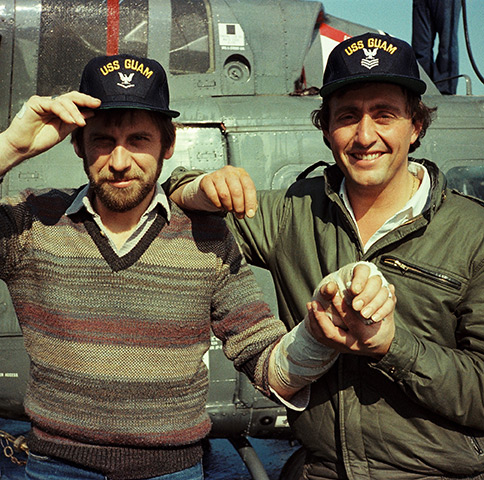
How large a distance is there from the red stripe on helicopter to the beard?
2880 mm

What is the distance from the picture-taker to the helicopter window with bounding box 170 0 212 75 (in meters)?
4.89

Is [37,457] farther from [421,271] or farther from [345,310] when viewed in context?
[421,271]

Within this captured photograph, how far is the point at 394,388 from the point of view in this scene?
2.20 metres

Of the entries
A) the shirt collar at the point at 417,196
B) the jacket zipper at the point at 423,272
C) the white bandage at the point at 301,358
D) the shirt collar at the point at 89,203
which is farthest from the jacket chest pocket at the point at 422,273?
the shirt collar at the point at 89,203

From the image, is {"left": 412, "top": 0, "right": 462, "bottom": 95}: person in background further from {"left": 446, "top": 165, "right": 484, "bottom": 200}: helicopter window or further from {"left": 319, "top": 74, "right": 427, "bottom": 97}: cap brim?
{"left": 319, "top": 74, "right": 427, "bottom": 97}: cap brim

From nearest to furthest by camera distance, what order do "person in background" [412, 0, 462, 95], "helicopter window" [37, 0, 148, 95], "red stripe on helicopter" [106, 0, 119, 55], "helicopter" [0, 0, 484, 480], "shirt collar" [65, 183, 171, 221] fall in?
"shirt collar" [65, 183, 171, 221], "helicopter" [0, 0, 484, 480], "helicopter window" [37, 0, 148, 95], "red stripe on helicopter" [106, 0, 119, 55], "person in background" [412, 0, 462, 95]

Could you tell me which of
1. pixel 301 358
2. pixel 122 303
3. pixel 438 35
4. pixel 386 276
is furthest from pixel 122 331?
pixel 438 35

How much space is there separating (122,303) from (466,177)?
133 inches

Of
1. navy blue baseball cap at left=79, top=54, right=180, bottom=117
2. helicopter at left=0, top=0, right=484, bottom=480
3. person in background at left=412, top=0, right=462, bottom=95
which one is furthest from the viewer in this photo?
person in background at left=412, top=0, right=462, bottom=95

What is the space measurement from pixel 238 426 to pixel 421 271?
255cm

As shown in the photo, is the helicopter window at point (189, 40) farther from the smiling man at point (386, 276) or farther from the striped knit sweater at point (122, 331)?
the striped knit sweater at point (122, 331)

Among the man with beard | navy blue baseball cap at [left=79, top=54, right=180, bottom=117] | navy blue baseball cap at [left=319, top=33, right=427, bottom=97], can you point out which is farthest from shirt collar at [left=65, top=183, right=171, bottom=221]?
navy blue baseball cap at [left=319, top=33, right=427, bottom=97]

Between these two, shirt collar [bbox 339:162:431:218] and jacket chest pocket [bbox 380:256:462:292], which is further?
shirt collar [bbox 339:162:431:218]

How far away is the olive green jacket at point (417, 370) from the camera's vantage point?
2.06 m
